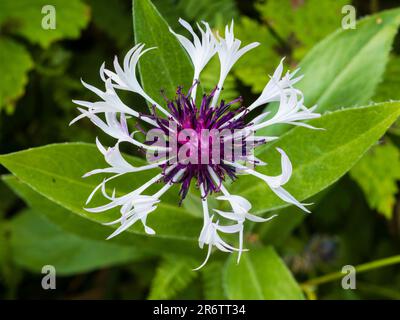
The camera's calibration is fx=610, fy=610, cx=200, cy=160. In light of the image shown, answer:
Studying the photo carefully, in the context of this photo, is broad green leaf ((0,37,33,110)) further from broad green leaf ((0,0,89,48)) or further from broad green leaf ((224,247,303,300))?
broad green leaf ((224,247,303,300))

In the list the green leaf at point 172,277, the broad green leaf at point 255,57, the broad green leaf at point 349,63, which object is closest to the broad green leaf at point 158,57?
the broad green leaf at point 349,63

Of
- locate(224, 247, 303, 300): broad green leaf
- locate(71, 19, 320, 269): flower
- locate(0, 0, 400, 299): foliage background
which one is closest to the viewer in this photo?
locate(71, 19, 320, 269): flower

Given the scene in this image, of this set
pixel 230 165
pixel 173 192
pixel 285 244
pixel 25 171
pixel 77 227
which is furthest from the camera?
pixel 285 244

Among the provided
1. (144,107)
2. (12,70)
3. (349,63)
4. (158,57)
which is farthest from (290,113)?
(12,70)

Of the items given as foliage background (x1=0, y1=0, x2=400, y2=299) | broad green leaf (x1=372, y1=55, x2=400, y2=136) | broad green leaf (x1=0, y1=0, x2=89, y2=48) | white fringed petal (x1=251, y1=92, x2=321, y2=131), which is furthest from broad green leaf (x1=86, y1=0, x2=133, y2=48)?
white fringed petal (x1=251, y1=92, x2=321, y2=131)

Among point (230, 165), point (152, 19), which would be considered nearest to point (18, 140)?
point (152, 19)

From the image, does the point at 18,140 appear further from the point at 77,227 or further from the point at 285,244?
the point at 285,244
